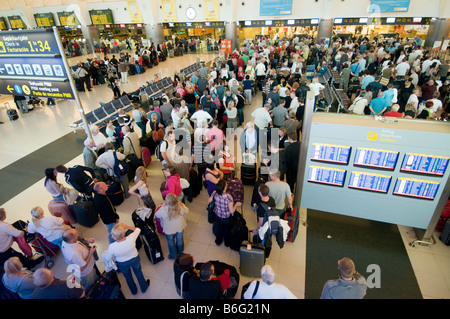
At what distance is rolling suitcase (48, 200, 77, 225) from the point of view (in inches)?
202

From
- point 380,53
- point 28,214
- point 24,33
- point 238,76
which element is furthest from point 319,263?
point 380,53

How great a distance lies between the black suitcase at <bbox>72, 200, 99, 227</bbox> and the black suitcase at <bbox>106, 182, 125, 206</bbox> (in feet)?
1.58

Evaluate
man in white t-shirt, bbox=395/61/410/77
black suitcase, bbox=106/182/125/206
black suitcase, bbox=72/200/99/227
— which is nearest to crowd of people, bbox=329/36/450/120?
man in white t-shirt, bbox=395/61/410/77

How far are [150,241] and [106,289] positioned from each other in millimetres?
944

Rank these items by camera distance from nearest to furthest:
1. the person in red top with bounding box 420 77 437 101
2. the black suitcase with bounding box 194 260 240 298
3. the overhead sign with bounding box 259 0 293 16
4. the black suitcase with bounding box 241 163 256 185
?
the black suitcase with bounding box 194 260 240 298
the black suitcase with bounding box 241 163 256 185
the person in red top with bounding box 420 77 437 101
the overhead sign with bounding box 259 0 293 16

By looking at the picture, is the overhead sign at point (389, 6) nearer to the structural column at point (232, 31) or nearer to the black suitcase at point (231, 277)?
the structural column at point (232, 31)

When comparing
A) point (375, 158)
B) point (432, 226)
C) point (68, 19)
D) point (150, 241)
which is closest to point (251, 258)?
point (150, 241)

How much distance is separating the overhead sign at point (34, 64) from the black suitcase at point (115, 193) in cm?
204

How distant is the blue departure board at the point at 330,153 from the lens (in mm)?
4523

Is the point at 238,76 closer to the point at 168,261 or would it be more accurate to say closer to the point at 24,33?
the point at 24,33

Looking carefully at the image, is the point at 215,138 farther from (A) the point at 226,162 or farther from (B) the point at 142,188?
(B) the point at 142,188

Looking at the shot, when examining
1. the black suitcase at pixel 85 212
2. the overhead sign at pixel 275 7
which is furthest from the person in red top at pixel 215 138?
the overhead sign at pixel 275 7

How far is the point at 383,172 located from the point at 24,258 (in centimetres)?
656

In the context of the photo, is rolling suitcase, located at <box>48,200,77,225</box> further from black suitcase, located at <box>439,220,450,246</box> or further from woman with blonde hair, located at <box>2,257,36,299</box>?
black suitcase, located at <box>439,220,450,246</box>
